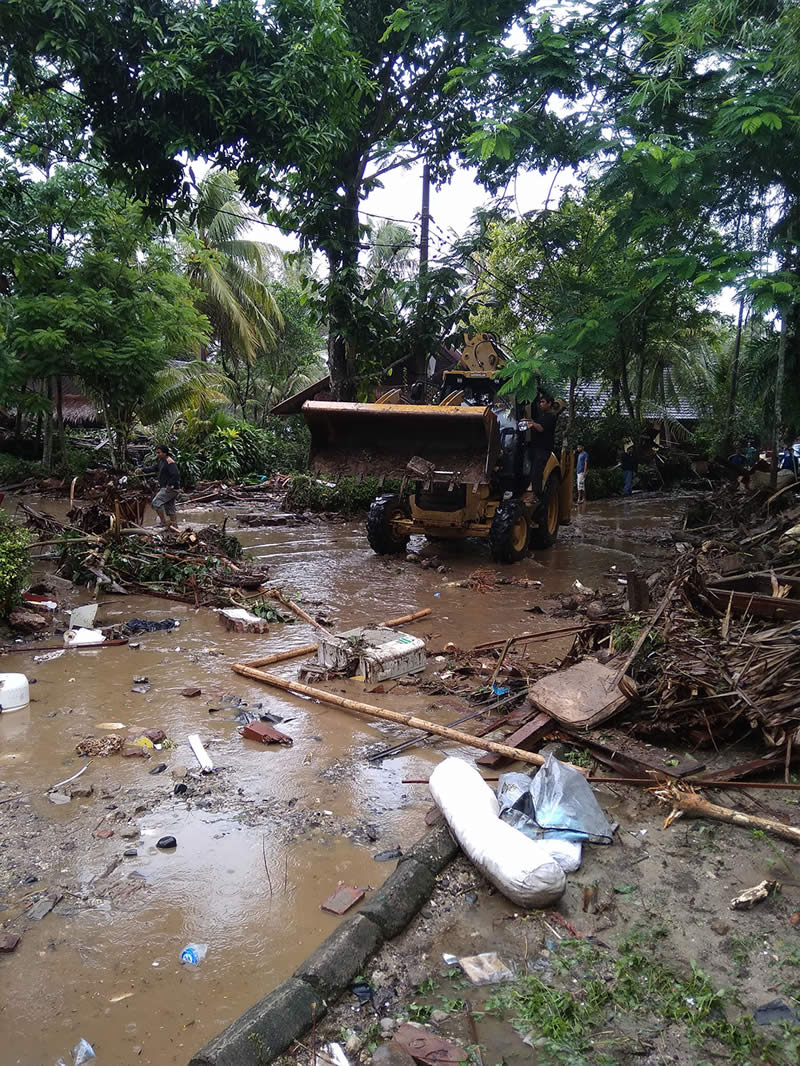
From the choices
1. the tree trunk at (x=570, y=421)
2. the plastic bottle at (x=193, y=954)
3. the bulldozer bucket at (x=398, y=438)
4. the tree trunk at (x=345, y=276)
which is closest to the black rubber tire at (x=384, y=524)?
the bulldozer bucket at (x=398, y=438)

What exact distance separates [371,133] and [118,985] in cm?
1428

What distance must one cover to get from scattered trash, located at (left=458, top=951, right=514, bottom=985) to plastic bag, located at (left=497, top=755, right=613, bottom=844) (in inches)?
31.3

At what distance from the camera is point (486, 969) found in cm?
285

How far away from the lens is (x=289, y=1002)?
2529 mm

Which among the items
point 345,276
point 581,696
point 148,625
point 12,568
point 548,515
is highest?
point 345,276

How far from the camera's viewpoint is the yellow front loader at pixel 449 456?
391 inches

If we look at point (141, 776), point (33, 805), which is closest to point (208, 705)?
point (141, 776)

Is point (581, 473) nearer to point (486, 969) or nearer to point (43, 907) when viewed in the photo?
point (486, 969)

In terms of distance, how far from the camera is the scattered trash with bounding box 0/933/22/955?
9.79 feet

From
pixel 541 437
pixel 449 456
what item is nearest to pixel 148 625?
pixel 449 456

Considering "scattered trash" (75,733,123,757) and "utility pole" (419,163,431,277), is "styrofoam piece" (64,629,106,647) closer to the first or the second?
"scattered trash" (75,733,123,757)

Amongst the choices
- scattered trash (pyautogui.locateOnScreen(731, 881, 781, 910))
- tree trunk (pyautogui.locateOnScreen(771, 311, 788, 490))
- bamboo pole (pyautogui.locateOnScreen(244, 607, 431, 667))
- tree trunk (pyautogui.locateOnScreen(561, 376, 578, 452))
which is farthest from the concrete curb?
tree trunk (pyautogui.locateOnScreen(561, 376, 578, 452))

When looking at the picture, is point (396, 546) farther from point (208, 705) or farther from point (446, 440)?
point (208, 705)

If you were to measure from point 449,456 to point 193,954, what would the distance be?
306 inches
